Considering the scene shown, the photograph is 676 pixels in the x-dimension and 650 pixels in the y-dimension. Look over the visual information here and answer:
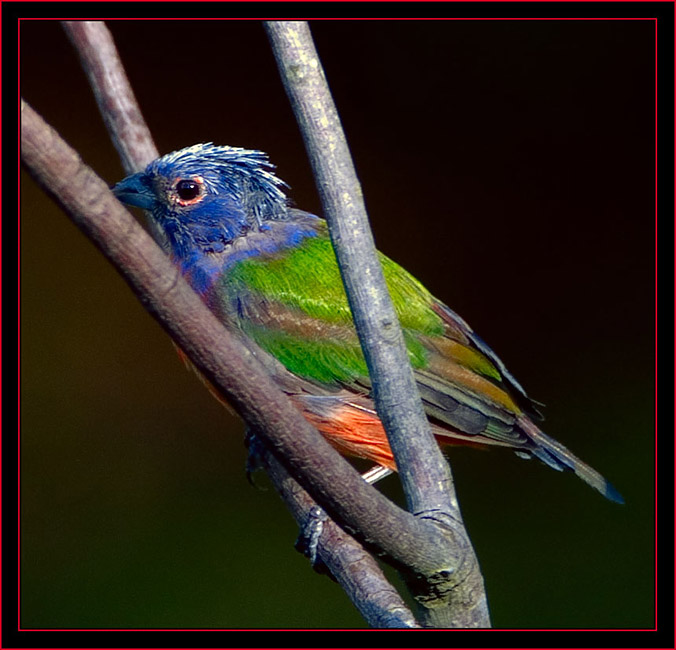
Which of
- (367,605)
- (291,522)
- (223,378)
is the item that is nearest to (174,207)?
(367,605)

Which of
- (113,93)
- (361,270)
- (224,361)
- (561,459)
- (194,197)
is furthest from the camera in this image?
(113,93)

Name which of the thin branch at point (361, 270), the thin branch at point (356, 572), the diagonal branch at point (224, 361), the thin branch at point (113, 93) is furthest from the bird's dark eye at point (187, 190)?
the diagonal branch at point (224, 361)

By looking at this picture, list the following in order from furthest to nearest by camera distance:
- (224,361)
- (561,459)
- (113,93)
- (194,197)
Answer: (113,93) → (194,197) → (561,459) → (224,361)

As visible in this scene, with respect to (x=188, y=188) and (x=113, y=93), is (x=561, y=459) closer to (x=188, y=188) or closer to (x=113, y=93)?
(x=188, y=188)

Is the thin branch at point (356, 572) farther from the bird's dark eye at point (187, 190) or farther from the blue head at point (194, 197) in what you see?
the bird's dark eye at point (187, 190)

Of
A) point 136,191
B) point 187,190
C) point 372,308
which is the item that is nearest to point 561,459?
point 372,308

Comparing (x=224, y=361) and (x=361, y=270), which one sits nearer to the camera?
(x=224, y=361)

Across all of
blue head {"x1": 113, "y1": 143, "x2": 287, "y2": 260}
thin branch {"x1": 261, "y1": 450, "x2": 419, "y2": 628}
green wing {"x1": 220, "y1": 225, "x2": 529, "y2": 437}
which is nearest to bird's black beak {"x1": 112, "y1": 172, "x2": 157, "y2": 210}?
blue head {"x1": 113, "y1": 143, "x2": 287, "y2": 260}
